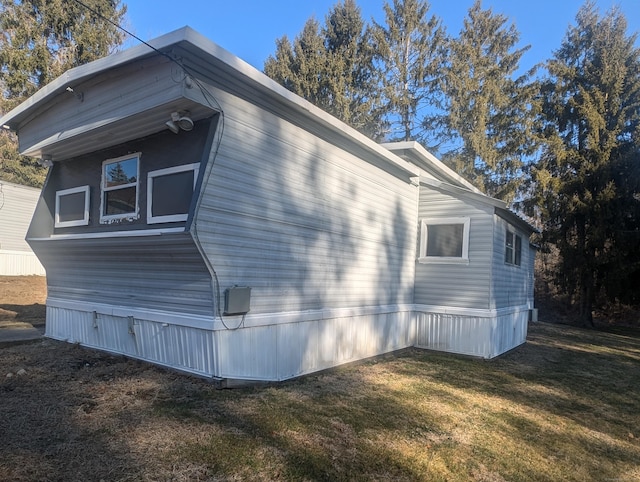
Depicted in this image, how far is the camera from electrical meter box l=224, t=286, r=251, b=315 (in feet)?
17.1

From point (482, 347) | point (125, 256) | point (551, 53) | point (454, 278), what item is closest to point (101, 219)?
point (125, 256)

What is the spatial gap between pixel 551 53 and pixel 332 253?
18521 millimetres

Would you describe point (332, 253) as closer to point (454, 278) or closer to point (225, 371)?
point (225, 371)

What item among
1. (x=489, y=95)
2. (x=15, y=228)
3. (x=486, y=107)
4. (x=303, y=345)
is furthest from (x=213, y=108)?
(x=15, y=228)

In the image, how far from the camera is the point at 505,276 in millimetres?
9766

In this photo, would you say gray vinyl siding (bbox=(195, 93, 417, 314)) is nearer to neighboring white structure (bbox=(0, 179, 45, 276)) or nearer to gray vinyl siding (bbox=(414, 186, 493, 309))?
gray vinyl siding (bbox=(414, 186, 493, 309))

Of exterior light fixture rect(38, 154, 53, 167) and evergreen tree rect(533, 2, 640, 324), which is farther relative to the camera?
evergreen tree rect(533, 2, 640, 324)

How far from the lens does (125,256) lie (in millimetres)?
6082

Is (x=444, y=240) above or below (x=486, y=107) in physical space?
below

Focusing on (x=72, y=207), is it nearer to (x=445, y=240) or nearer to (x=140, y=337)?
(x=140, y=337)

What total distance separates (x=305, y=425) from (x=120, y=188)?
4.25 metres

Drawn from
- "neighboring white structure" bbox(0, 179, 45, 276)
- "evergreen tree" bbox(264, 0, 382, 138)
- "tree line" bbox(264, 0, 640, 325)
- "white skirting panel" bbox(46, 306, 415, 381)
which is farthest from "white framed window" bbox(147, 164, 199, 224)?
"tree line" bbox(264, 0, 640, 325)

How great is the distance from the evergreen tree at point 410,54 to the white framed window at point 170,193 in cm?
1697

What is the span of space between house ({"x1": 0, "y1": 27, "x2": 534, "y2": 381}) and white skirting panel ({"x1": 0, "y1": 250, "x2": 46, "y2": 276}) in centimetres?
1315
